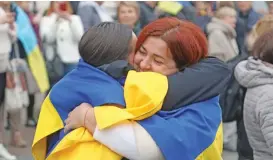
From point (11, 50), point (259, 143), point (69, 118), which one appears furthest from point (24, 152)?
point (69, 118)

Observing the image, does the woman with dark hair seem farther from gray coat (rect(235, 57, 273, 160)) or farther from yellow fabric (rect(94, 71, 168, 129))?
yellow fabric (rect(94, 71, 168, 129))

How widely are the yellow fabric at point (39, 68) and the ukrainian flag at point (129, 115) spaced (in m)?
4.49

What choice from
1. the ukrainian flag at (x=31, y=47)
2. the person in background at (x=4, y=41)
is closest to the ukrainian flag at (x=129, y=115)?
the person in background at (x=4, y=41)

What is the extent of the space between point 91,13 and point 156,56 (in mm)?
5634

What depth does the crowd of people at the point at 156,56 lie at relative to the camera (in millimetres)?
2184

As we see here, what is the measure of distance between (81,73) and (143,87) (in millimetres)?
266

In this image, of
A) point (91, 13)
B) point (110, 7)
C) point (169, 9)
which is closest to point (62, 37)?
point (91, 13)

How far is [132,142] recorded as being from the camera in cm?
206

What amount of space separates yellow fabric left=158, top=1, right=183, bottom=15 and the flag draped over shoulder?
229 inches

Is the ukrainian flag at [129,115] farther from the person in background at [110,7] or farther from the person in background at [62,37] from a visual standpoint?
the person in background at [110,7]

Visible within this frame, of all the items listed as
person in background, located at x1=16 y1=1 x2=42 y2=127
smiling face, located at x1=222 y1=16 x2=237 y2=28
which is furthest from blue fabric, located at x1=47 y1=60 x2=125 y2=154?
smiling face, located at x1=222 y1=16 x2=237 y2=28

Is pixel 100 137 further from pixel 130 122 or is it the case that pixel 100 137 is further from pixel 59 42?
pixel 59 42

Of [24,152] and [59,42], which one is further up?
[59,42]

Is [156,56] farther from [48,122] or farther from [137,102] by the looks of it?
[48,122]
